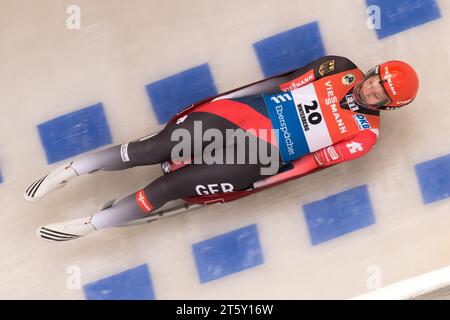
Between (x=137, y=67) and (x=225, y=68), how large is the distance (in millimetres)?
539

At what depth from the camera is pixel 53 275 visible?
10.1ft

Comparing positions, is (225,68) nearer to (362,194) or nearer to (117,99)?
(117,99)

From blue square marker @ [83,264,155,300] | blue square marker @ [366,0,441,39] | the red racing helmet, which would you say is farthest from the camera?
blue square marker @ [366,0,441,39]

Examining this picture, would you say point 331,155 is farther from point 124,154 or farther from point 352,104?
point 124,154

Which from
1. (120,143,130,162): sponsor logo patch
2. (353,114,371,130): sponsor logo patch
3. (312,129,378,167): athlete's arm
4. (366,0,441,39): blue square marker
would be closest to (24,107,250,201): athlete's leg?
(120,143,130,162): sponsor logo patch

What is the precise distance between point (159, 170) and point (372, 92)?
4.38 ft

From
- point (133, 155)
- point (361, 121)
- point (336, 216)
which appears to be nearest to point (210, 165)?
point (133, 155)

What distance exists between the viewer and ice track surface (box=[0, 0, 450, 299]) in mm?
3094

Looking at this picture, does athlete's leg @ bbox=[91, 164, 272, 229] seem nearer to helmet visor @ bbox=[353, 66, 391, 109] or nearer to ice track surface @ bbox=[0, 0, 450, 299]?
ice track surface @ bbox=[0, 0, 450, 299]

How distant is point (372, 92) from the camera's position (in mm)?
2457

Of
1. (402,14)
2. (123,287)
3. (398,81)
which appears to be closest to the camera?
(398,81)

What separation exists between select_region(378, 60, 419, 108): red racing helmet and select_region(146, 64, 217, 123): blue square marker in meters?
1.10

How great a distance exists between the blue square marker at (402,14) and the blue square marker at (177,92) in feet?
3.77

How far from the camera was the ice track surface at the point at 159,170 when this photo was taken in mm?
3094
